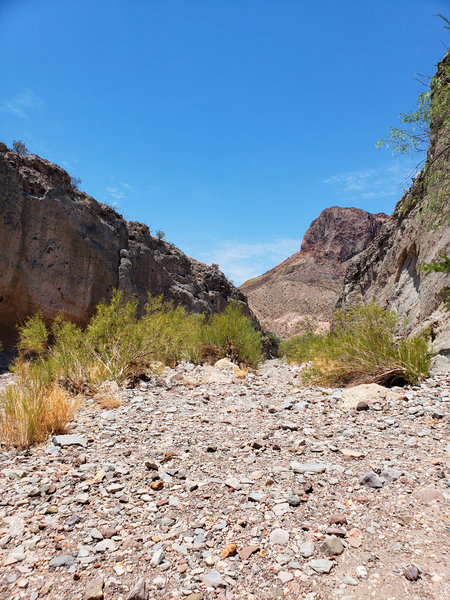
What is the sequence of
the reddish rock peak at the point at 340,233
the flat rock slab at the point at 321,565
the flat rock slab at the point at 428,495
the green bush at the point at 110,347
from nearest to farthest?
the flat rock slab at the point at 321,565 → the flat rock slab at the point at 428,495 → the green bush at the point at 110,347 → the reddish rock peak at the point at 340,233

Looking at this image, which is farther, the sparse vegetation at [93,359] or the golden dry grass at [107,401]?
the golden dry grass at [107,401]

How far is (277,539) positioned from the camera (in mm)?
2018

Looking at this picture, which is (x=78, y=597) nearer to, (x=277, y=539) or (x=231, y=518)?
(x=231, y=518)

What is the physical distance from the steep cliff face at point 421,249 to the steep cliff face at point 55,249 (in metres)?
8.40

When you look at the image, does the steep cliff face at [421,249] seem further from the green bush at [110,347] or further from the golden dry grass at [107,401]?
the green bush at [110,347]

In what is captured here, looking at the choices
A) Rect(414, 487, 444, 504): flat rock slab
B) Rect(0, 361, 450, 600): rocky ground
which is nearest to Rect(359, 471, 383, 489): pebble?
Rect(0, 361, 450, 600): rocky ground

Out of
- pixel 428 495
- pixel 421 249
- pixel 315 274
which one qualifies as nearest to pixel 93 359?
pixel 428 495

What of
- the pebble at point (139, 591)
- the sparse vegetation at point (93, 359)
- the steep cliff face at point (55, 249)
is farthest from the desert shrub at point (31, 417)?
the steep cliff face at point (55, 249)

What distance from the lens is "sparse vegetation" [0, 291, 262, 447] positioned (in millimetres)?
3602

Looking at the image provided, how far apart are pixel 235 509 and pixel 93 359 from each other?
15.5 feet

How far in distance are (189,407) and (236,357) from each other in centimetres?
510

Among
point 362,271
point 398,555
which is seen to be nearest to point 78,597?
point 398,555

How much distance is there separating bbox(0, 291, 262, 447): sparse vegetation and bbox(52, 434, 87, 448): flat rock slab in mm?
192

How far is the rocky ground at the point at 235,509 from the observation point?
173cm
